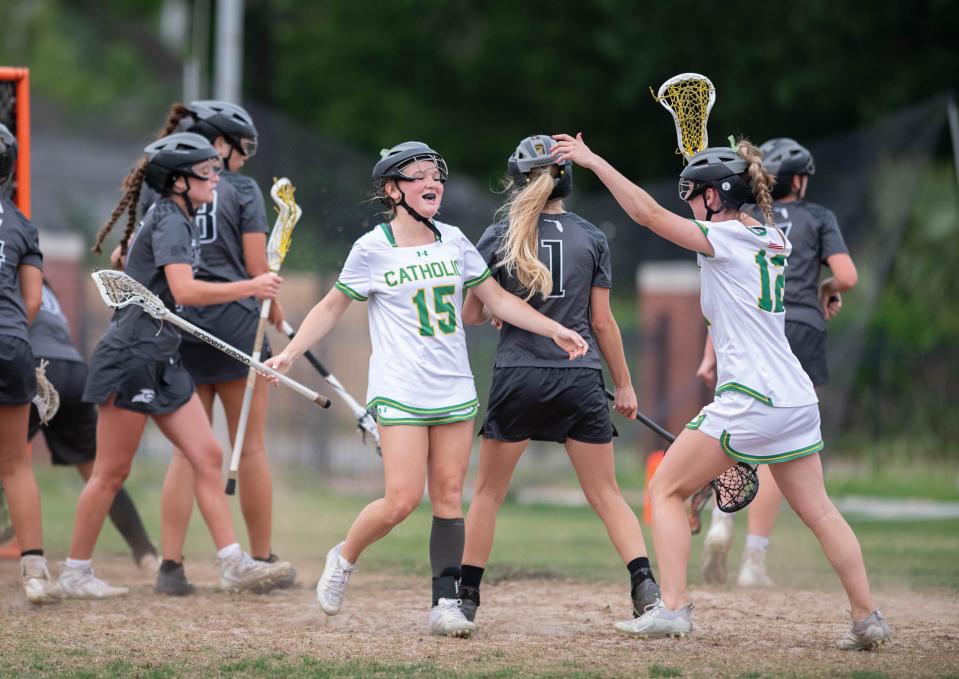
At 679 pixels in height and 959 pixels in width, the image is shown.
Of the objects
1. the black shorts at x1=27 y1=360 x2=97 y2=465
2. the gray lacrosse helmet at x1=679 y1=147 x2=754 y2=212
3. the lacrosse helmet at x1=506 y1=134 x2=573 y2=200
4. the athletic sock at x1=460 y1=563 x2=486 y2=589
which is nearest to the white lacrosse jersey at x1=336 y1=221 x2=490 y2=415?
the lacrosse helmet at x1=506 y1=134 x2=573 y2=200

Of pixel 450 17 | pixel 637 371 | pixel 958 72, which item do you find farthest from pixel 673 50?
pixel 637 371

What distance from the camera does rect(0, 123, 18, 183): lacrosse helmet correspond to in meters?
6.37

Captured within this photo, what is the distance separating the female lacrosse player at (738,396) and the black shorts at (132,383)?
2.30 meters

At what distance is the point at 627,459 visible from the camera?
556 inches

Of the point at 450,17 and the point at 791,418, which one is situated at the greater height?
the point at 450,17

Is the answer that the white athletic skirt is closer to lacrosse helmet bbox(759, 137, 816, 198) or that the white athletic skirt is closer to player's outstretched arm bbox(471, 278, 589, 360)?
player's outstretched arm bbox(471, 278, 589, 360)

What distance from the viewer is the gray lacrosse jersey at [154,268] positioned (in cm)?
642

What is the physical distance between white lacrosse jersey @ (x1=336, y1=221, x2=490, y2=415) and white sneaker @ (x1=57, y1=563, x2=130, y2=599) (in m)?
1.96

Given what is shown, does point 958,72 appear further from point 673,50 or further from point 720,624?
point 720,624

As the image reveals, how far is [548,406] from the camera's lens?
230 inches

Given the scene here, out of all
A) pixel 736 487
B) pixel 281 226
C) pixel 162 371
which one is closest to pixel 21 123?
pixel 281 226

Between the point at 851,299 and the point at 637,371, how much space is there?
2.54m

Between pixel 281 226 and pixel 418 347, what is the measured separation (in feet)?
5.48

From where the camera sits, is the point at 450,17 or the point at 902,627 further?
the point at 450,17
